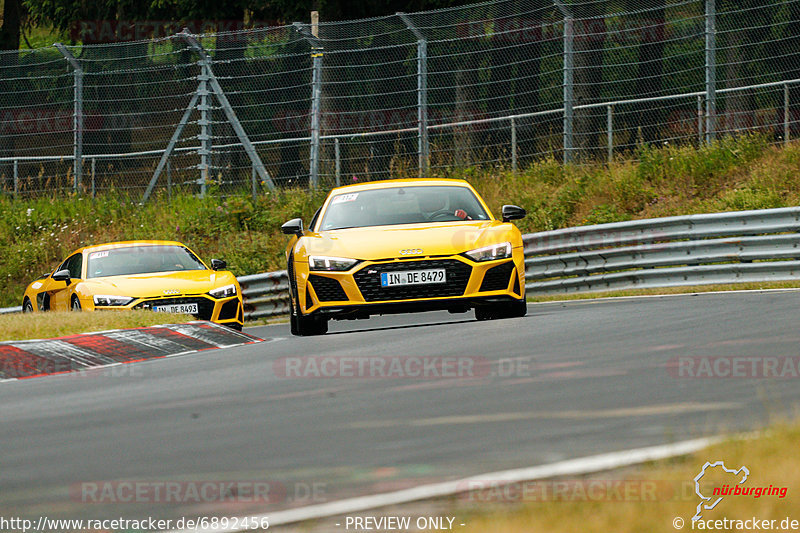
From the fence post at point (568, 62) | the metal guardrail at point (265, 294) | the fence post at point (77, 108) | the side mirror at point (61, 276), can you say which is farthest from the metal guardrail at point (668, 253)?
the fence post at point (77, 108)

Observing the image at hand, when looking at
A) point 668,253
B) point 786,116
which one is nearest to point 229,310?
point 668,253

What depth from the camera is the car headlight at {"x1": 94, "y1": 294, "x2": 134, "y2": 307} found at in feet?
50.3

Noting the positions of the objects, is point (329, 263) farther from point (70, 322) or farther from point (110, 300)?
point (110, 300)

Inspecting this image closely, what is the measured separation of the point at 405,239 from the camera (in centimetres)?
1232

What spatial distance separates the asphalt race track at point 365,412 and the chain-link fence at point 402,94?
10.7 m

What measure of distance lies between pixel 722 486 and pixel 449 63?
1804 centimetres

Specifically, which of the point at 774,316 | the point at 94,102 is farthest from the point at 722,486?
the point at 94,102

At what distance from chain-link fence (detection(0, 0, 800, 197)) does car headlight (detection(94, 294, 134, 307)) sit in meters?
7.78

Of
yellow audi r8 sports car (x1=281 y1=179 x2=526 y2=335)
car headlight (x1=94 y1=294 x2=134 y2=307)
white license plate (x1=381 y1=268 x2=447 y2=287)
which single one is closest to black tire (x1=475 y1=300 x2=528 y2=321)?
yellow audi r8 sports car (x1=281 y1=179 x2=526 y2=335)

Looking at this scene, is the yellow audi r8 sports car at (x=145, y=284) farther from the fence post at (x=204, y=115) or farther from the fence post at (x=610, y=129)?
the fence post at (x=610, y=129)

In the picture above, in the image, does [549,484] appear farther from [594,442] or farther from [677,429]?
[677,429]

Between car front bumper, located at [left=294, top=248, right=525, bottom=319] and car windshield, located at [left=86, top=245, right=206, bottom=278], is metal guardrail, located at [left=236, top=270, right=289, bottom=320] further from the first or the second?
car front bumper, located at [left=294, top=248, right=525, bottom=319]

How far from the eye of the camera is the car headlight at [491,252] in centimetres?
1221

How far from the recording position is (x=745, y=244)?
16.8 meters
